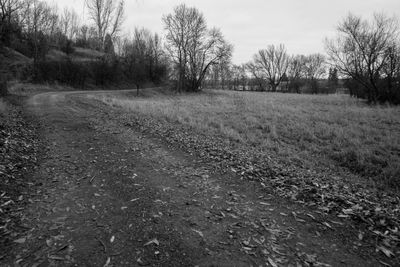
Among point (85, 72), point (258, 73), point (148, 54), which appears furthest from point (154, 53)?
point (258, 73)

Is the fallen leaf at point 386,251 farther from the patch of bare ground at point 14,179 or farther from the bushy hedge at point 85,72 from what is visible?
the bushy hedge at point 85,72

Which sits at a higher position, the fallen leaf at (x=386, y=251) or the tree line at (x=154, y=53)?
the tree line at (x=154, y=53)

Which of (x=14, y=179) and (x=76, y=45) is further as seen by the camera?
(x=76, y=45)

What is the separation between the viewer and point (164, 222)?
358cm

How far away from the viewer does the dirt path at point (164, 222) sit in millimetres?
2914

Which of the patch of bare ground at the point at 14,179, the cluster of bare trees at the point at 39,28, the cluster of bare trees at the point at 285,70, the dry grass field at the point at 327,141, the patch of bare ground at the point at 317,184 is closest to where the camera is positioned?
the patch of bare ground at the point at 14,179

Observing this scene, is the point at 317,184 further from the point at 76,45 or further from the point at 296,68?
the point at 296,68

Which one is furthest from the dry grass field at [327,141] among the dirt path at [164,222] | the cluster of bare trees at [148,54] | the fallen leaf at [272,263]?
the cluster of bare trees at [148,54]

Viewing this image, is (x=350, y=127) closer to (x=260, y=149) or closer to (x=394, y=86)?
(x=260, y=149)

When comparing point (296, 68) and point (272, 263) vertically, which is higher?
point (296, 68)

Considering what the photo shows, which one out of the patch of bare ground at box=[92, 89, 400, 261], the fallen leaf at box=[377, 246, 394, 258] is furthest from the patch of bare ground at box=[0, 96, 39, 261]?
the fallen leaf at box=[377, 246, 394, 258]

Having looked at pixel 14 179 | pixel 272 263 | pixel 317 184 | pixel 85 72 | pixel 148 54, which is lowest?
pixel 272 263

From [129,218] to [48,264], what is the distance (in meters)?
1.17

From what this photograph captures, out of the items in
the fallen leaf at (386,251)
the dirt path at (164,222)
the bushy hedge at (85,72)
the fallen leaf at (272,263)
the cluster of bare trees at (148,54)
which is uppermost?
the cluster of bare trees at (148,54)
